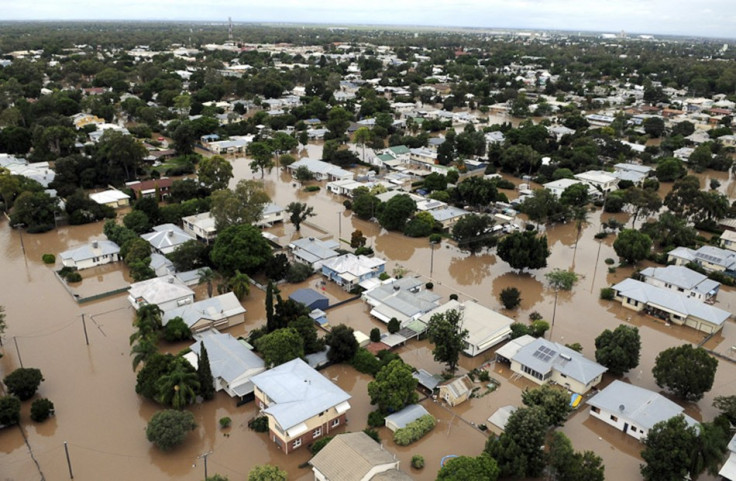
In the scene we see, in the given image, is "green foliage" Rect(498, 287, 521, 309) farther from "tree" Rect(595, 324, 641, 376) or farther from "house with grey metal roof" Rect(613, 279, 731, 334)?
"house with grey metal roof" Rect(613, 279, 731, 334)

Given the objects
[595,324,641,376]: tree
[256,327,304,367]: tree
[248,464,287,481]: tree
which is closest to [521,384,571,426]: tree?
[595,324,641,376]: tree

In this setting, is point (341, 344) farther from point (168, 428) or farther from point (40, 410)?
point (40, 410)

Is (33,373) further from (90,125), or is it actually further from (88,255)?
(90,125)

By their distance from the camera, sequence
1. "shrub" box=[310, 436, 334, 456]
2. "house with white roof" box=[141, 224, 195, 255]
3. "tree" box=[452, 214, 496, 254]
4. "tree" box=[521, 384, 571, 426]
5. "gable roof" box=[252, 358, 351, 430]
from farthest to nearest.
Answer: "tree" box=[452, 214, 496, 254]
"house with white roof" box=[141, 224, 195, 255]
"tree" box=[521, 384, 571, 426]
"gable roof" box=[252, 358, 351, 430]
"shrub" box=[310, 436, 334, 456]

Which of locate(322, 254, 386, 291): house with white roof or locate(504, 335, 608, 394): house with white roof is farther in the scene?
locate(322, 254, 386, 291): house with white roof

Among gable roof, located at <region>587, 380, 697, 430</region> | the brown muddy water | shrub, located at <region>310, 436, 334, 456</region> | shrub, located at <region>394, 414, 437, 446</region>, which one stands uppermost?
gable roof, located at <region>587, 380, 697, 430</region>

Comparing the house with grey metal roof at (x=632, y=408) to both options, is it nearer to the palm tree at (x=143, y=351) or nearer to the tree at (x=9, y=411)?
the palm tree at (x=143, y=351)

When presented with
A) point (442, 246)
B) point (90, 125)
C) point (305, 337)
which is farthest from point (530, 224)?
point (90, 125)
